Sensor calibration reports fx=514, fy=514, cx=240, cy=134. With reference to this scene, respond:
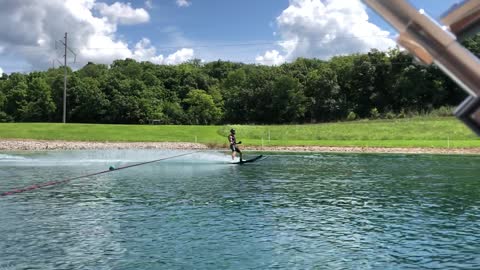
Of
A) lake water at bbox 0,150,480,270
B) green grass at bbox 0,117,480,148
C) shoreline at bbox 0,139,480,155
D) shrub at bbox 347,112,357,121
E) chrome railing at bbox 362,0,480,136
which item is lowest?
lake water at bbox 0,150,480,270

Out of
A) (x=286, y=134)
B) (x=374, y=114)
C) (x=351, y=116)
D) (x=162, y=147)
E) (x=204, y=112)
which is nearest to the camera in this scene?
(x=162, y=147)

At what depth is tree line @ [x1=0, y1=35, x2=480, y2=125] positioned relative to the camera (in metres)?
99.6

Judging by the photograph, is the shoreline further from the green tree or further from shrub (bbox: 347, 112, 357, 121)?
the green tree

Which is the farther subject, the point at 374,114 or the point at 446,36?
the point at 374,114

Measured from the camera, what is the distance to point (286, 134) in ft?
218

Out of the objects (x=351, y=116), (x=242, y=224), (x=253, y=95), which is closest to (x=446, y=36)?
(x=242, y=224)

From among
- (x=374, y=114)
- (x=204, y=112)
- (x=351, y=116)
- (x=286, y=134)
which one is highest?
(x=204, y=112)

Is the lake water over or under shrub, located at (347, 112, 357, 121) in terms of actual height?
under

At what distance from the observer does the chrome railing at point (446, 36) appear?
5.30 ft

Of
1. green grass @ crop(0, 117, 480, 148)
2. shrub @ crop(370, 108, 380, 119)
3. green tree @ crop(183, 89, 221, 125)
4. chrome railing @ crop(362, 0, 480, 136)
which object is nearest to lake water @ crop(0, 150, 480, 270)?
chrome railing @ crop(362, 0, 480, 136)

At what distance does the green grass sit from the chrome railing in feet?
178

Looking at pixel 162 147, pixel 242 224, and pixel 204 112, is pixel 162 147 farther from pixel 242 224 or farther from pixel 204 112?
pixel 204 112

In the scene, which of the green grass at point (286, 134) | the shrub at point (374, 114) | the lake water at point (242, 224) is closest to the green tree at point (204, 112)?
the shrub at point (374, 114)

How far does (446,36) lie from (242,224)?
496 inches
